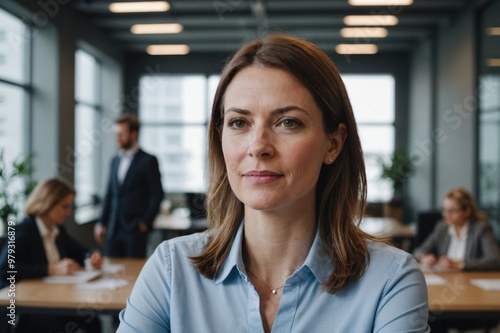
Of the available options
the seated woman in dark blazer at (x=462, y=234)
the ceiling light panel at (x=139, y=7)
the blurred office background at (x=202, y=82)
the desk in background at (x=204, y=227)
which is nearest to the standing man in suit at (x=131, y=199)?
the blurred office background at (x=202, y=82)

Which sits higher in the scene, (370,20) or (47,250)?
(370,20)

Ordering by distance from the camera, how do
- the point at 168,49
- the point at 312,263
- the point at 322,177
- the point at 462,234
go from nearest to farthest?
the point at 312,263 → the point at 322,177 → the point at 462,234 → the point at 168,49

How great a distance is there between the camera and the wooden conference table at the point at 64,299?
2656 millimetres

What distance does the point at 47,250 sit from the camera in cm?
349

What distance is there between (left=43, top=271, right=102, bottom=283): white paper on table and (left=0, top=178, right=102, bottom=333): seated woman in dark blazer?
31 millimetres

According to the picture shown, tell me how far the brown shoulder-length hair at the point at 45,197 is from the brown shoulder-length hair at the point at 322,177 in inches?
90.1

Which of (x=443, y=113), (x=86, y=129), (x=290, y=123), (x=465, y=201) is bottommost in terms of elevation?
(x=465, y=201)

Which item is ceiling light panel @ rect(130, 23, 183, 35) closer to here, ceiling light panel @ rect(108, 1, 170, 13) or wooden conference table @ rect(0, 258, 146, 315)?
ceiling light panel @ rect(108, 1, 170, 13)

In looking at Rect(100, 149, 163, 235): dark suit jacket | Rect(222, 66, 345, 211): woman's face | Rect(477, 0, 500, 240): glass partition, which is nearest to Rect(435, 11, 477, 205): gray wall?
Rect(477, 0, 500, 240): glass partition

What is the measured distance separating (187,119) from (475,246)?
688 centimetres

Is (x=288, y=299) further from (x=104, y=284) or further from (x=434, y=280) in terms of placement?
(x=434, y=280)

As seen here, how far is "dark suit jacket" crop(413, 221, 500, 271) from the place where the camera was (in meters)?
3.73

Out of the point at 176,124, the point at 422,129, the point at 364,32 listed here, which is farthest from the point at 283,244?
the point at 176,124

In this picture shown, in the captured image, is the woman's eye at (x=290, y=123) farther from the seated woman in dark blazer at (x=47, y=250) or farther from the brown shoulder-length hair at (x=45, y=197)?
the brown shoulder-length hair at (x=45, y=197)
